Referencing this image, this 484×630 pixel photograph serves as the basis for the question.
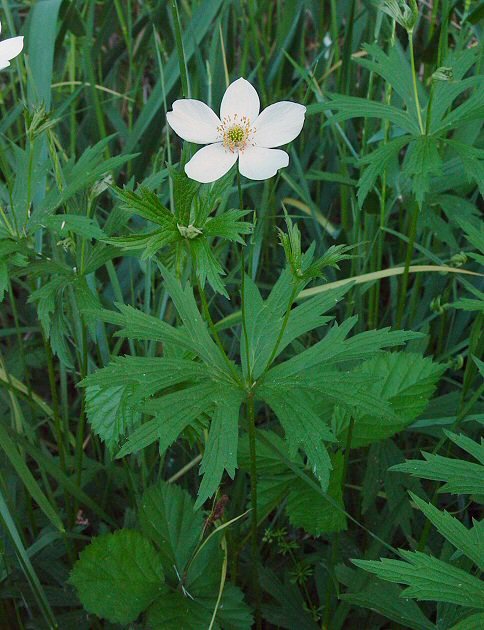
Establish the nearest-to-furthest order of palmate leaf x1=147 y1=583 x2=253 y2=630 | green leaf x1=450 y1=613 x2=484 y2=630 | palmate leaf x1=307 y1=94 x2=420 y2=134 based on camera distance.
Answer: green leaf x1=450 y1=613 x2=484 y2=630 → palmate leaf x1=147 y1=583 x2=253 y2=630 → palmate leaf x1=307 y1=94 x2=420 y2=134

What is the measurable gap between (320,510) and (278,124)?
0.72 metres

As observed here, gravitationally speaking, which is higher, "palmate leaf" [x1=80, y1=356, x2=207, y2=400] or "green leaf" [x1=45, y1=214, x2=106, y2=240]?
"green leaf" [x1=45, y1=214, x2=106, y2=240]

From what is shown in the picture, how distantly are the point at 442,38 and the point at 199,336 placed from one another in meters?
0.85

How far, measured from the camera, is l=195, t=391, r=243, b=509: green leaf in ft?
3.87

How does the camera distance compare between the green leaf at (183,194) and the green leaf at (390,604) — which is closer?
the green leaf at (183,194)

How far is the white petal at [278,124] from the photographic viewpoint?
1.24 metres

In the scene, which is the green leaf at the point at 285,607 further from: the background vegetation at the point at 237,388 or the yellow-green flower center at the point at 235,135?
the yellow-green flower center at the point at 235,135

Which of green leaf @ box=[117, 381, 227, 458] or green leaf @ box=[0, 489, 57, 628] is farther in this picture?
green leaf @ box=[0, 489, 57, 628]

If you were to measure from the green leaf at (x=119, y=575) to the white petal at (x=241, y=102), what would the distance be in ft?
2.56

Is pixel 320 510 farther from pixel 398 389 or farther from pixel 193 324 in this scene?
pixel 193 324

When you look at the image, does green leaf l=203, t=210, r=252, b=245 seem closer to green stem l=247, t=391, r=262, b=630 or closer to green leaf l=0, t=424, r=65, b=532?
green stem l=247, t=391, r=262, b=630

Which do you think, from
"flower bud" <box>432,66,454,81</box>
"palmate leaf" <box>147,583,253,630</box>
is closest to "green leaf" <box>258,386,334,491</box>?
"palmate leaf" <box>147,583,253,630</box>

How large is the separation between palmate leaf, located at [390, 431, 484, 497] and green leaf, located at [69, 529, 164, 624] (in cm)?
54

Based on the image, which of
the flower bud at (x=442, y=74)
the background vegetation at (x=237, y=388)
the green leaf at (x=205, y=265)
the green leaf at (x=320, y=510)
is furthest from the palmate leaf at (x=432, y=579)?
the flower bud at (x=442, y=74)
